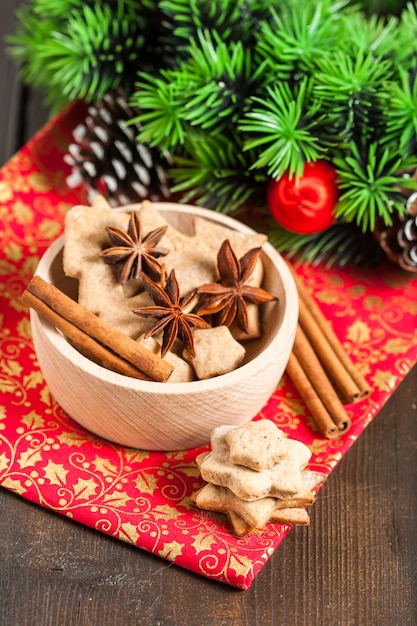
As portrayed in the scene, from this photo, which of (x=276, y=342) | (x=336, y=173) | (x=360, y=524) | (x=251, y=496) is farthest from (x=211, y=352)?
(x=336, y=173)

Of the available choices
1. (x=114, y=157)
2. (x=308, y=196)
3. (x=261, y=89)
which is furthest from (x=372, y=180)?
(x=114, y=157)

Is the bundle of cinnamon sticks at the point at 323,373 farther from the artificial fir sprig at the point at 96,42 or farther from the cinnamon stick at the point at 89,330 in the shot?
the artificial fir sprig at the point at 96,42

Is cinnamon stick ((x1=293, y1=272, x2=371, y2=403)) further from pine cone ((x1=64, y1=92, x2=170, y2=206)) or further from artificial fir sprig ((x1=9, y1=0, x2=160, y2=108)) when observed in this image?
artificial fir sprig ((x1=9, y1=0, x2=160, y2=108))

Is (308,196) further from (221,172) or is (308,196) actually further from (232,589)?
(232,589)

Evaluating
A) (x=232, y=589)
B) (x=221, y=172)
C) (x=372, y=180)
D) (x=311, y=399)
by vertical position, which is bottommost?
(x=232, y=589)

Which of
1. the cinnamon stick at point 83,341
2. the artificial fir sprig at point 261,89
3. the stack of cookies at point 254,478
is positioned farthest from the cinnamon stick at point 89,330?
the artificial fir sprig at point 261,89
